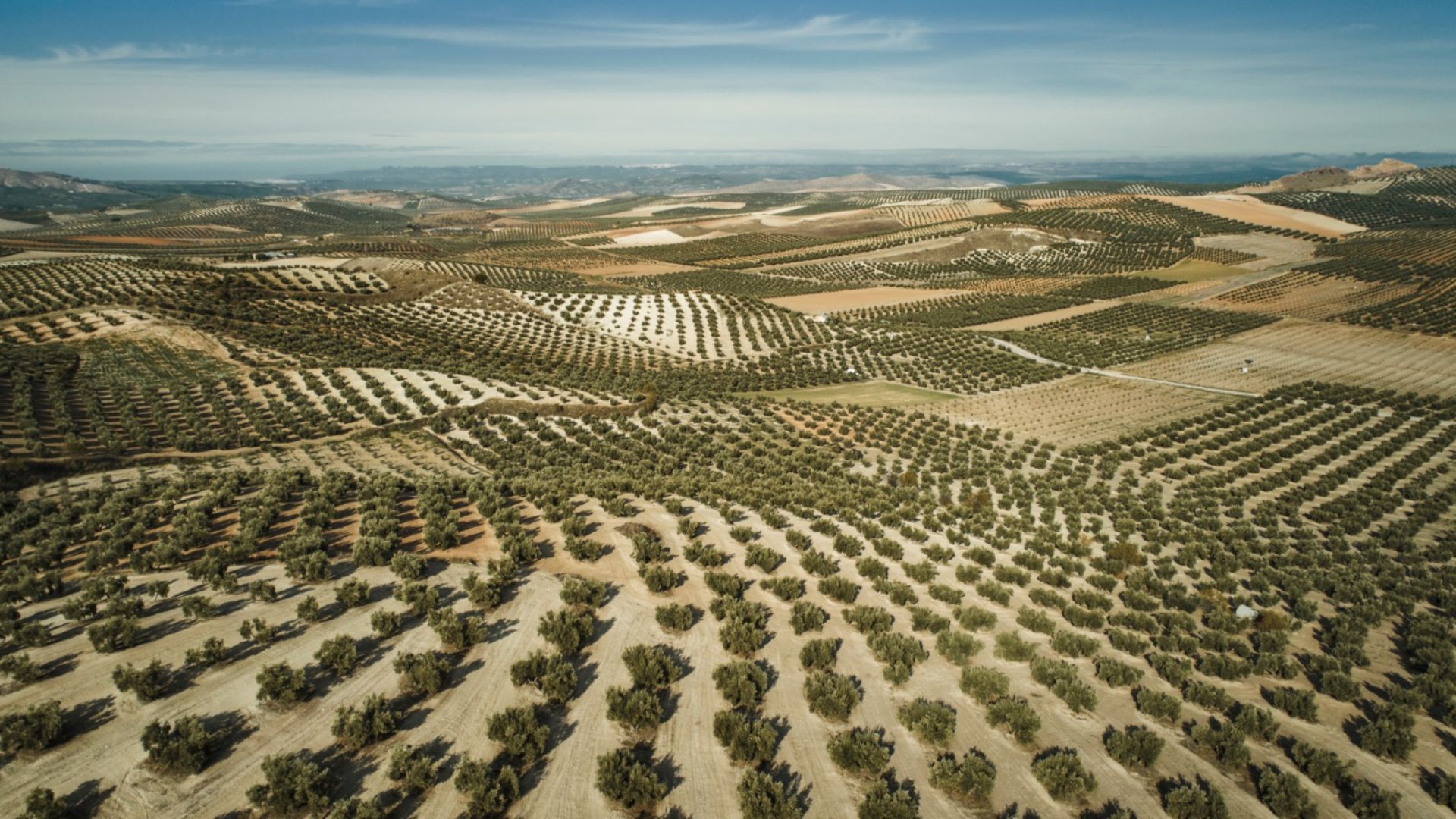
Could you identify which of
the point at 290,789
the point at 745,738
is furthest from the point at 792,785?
the point at 290,789

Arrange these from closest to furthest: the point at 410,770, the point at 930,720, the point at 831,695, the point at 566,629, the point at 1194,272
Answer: the point at 410,770, the point at 930,720, the point at 831,695, the point at 566,629, the point at 1194,272

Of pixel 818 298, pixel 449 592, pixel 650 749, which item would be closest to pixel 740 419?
pixel 449 592

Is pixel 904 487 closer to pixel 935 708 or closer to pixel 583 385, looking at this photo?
pixel 935 708

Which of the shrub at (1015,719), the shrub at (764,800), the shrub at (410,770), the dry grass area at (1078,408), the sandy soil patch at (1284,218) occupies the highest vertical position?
the sandy soil patch at (1284,218)

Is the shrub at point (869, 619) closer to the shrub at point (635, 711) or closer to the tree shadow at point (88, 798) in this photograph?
the shrub at point (635, 711)

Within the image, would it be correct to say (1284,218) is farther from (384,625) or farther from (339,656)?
(339,656)

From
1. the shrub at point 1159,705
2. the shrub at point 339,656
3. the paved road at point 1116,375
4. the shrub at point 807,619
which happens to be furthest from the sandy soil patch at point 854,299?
the shrub at point 339,656
